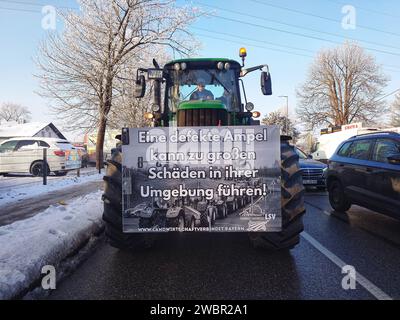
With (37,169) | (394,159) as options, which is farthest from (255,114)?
(37,169)

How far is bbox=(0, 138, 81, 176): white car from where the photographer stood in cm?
1440

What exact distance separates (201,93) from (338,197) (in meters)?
4.06

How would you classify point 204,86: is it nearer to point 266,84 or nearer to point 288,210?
point 266,84

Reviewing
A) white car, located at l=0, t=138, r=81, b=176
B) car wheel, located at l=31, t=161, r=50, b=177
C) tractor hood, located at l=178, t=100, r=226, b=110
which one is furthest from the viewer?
car wheel, located at l=31, t=161, r=50, b=177

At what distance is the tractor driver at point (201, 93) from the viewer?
5.75 metres

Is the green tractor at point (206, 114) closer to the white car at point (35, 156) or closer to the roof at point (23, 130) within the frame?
the white car at point (35, 156)

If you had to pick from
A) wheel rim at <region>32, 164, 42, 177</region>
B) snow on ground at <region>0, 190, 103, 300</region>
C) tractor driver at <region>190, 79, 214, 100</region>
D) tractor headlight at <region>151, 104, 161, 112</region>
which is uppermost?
tractor driver at <region>190, 79, 214, 100</region>

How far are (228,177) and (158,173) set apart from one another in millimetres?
820

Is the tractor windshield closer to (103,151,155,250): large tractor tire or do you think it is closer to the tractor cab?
the tractor cab

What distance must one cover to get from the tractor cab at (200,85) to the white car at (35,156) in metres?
10.8

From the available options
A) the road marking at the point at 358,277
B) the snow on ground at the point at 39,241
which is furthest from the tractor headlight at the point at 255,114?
the snow on ground at the point at 39,241

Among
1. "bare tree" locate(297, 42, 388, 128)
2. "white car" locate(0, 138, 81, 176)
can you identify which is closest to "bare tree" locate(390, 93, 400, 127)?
"bare tree" locate(297, 42, 388, 128)
